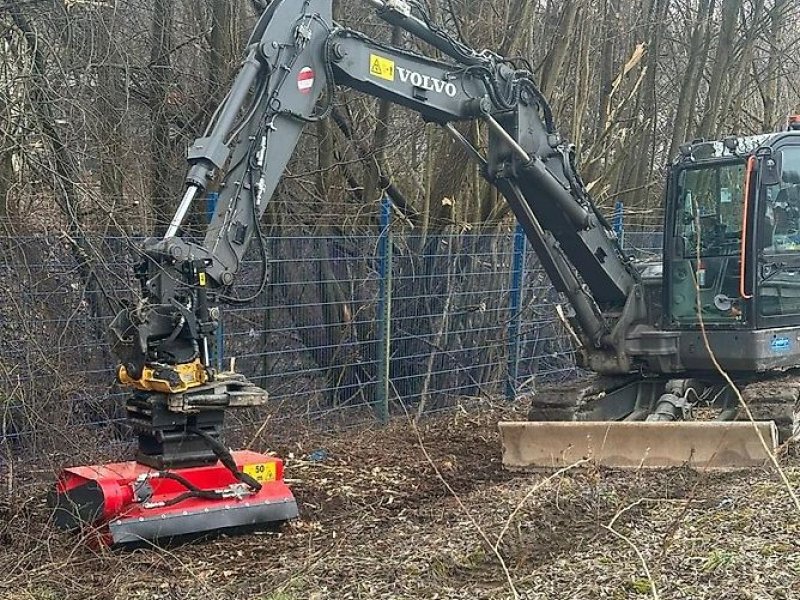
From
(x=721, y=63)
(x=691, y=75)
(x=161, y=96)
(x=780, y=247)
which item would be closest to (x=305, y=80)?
(x=161, y=96)

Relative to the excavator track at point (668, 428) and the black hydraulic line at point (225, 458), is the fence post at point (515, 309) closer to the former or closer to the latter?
the excavator track at point (668, 428)

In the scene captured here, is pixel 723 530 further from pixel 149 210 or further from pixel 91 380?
pixel 149 210

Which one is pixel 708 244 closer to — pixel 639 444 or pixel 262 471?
pixel 639 444

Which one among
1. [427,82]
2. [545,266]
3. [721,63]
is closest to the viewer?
[427,82]

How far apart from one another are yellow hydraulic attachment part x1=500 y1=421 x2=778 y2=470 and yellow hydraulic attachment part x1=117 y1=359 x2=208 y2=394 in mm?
2585

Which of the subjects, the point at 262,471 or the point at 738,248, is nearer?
the point at 262,471

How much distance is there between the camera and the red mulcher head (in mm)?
5527

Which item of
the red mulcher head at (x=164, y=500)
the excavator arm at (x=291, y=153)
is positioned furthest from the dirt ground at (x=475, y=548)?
the excavator arm at (x=291, y=153)

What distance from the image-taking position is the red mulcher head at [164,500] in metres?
5.53

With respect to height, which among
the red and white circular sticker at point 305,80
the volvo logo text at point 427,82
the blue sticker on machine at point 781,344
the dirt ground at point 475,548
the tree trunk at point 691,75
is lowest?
the dirt ground at point 475,548

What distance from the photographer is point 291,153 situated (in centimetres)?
674

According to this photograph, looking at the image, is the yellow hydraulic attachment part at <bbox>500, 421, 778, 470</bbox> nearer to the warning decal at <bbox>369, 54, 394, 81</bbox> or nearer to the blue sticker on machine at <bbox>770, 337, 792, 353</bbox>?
the blue sticker on machine at <bbox>770, 337, 792, 353</bbox>

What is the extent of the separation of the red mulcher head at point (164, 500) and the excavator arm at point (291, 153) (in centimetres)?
51

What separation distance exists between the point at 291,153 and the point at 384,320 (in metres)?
3.22
